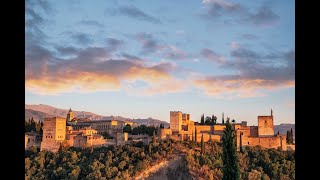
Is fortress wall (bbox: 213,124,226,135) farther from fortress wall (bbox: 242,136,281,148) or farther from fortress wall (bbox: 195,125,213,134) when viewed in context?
fortress wall (bbox: 242,136,281,148)

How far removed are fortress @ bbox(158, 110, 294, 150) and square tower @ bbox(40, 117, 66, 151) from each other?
8.91 metres

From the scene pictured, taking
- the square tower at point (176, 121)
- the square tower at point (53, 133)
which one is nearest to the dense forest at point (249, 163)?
the square tower at point (176, 121)

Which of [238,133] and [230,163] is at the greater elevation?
[238,133]

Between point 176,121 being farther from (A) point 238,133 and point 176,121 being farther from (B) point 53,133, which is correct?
(B) point 53,133

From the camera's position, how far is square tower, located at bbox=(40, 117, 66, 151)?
36.5m

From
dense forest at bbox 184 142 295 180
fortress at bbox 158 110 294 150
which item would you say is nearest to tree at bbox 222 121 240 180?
dense forest at bbox 184 142 295 180

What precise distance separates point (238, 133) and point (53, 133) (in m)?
16.3

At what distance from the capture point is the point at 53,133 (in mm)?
36906

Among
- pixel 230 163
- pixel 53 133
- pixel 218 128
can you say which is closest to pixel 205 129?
pixel 218 128

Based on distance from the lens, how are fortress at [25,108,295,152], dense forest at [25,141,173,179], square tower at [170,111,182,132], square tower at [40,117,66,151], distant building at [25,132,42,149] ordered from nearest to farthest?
1. dense forest at [25,141,173,179]
2. fortress at [25,108,295,152]
3. square tower at [40,117,66,151]
4. distant building at [25,132,42,149]
5. square tower at [170,111,182,132]
